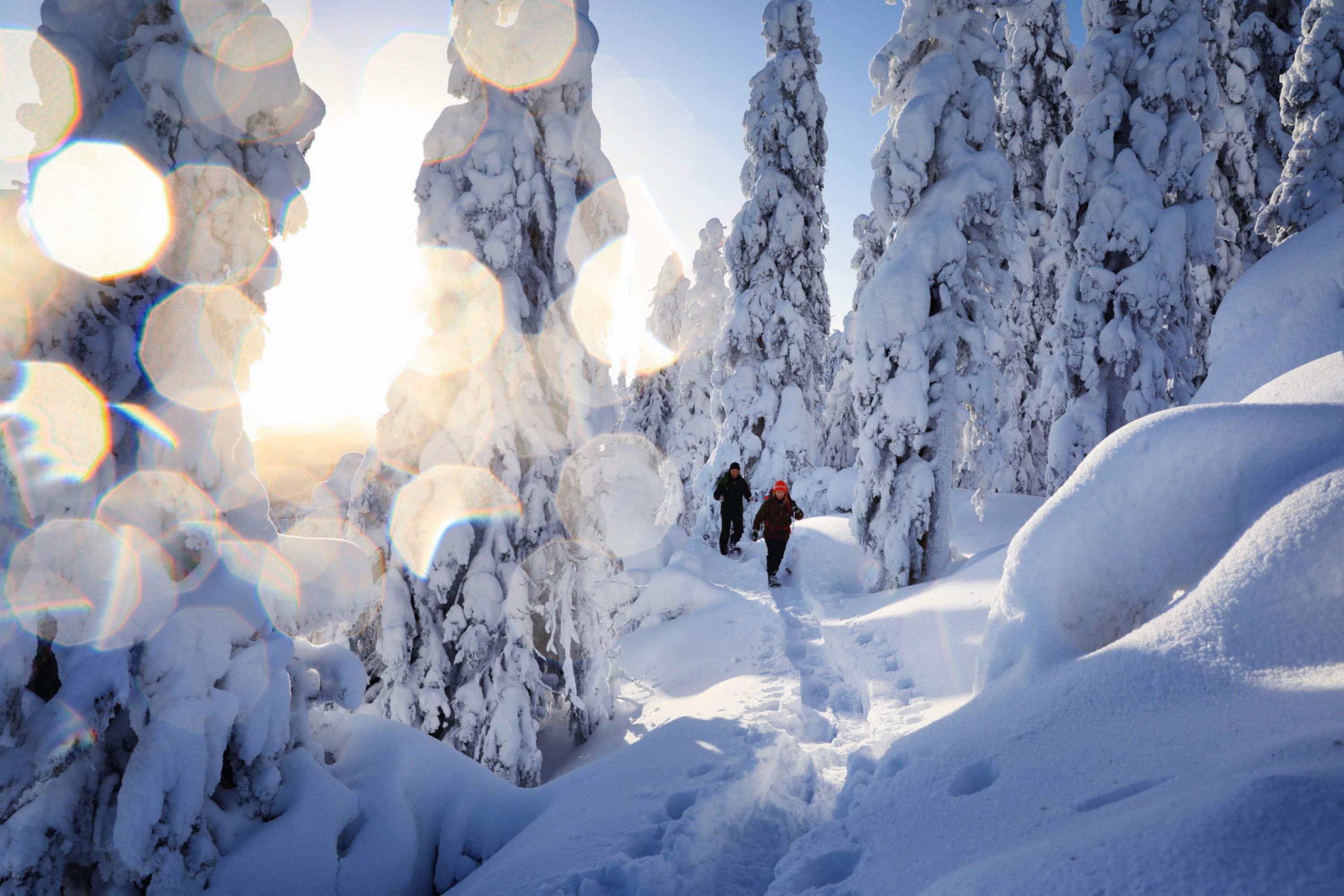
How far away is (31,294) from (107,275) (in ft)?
1.20

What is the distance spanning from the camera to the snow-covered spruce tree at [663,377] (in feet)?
95.0

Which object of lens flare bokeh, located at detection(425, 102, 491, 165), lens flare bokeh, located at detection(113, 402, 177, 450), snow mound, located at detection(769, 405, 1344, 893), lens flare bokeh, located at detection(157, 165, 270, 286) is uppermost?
lens flare bokeh, located at detection(425, 102, 491, 165)

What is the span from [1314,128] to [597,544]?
14924 mm

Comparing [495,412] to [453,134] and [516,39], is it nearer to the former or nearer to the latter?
[453,134]

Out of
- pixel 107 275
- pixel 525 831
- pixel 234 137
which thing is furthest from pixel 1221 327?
pixel 107 275

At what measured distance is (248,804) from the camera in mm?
3393

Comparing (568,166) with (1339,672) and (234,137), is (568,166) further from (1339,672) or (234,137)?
(1339,672)

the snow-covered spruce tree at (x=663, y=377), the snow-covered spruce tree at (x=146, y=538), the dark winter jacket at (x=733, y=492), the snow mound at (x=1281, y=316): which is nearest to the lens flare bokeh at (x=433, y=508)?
the snow-covered spruce tree at (x=146, y=538)

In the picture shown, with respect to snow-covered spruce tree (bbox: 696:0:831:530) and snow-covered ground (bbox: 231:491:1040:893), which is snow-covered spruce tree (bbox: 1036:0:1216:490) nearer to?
snow-covered spruce tree (bbox: 696:0:831:530)

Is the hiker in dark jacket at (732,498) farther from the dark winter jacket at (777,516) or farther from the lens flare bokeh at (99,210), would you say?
the lens flare bokeh at (99,210)

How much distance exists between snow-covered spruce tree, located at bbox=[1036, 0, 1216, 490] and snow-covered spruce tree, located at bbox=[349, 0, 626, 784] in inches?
397

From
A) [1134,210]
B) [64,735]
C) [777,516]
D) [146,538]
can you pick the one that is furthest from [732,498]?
[64,735]

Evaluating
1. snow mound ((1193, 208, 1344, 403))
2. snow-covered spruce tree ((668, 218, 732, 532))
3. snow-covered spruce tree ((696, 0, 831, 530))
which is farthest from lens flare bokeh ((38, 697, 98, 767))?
snow-covered spruce tree ((668, 218, 732, 532))

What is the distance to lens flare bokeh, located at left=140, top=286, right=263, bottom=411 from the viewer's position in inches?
151
